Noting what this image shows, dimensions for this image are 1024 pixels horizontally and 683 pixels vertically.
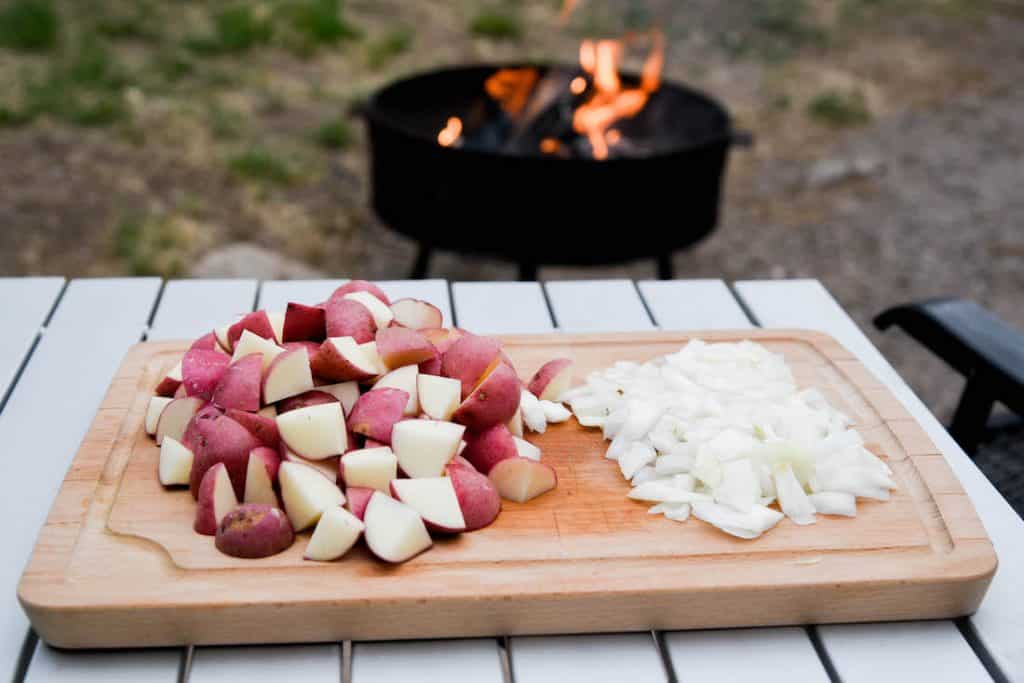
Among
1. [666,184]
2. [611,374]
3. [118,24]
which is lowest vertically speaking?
[118,24]

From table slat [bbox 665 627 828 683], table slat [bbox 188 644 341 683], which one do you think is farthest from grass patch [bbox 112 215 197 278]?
table slat [bbox 665 627 828 683]

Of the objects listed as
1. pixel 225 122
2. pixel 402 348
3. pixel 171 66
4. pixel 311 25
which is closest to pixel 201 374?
pixel 402 348

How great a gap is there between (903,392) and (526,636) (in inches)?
44.8

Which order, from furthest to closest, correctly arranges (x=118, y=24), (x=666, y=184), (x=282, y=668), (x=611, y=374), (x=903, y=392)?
(x=118, y=24) → (x=666, y=184) → (x=903, y=392) → (x=611, y=374) → (x=282, y=668)

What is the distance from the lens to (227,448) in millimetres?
1654

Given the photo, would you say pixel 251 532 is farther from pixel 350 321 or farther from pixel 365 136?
pixel 365 136

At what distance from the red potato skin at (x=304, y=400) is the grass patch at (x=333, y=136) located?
14.9ft

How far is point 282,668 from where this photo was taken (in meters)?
1.51

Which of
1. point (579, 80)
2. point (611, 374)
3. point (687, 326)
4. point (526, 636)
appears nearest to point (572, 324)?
point (687, 326)

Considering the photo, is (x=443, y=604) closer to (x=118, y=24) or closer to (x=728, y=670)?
(x=728, y=670)

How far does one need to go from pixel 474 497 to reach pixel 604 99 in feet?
9.81

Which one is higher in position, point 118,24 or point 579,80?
point 579,80

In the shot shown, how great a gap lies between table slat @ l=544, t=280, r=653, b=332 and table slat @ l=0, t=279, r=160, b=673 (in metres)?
1.01

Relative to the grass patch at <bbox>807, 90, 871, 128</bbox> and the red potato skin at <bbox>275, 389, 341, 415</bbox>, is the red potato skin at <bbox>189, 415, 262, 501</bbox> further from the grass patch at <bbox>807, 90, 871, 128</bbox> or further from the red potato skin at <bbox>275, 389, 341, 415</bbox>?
the grass patch at <bbox>807, 90, 871, 128</bbox>
